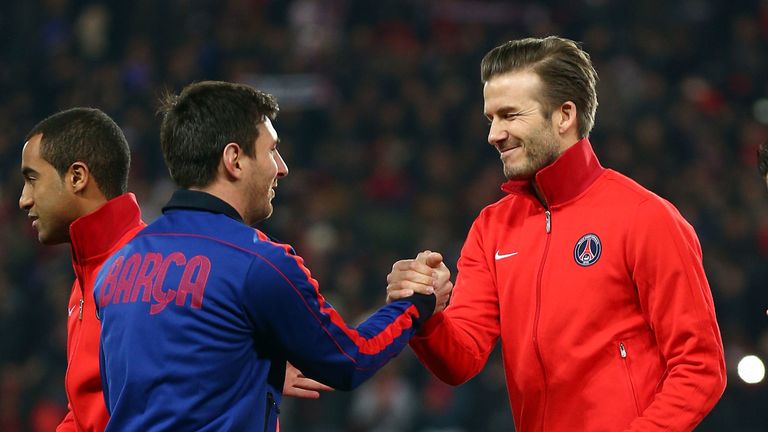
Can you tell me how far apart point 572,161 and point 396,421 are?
5237 mm

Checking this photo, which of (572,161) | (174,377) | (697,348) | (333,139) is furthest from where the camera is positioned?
(333,139)

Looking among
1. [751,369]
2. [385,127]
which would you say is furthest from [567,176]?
[385,127]

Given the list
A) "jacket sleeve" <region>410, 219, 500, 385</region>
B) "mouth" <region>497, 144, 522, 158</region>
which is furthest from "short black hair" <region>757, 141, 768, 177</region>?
"jacket sleeve" <region>410, 219, 500, 385</region>

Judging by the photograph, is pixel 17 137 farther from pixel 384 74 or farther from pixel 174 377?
pixel 174 377

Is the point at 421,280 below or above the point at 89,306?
above

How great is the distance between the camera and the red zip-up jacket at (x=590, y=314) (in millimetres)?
2955

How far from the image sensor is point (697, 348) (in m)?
2.95

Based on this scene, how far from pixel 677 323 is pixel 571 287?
12.5 inches

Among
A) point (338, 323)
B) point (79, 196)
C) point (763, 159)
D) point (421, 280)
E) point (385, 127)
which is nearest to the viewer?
point (338, 323)

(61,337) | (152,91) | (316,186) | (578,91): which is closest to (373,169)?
(316,186)

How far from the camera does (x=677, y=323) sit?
294 centimetres

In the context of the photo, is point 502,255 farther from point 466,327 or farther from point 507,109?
point 507,109

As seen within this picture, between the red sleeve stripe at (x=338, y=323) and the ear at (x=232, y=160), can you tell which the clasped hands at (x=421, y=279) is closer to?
the red sleeve stripe at (x=338, y=323)

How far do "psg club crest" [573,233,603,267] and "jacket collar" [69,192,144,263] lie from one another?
137 cm
